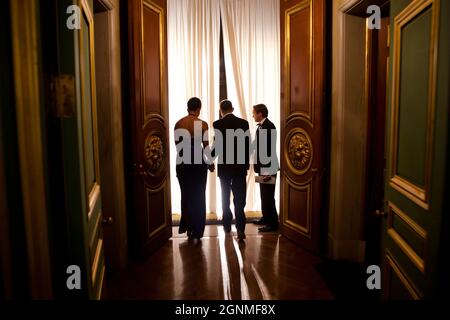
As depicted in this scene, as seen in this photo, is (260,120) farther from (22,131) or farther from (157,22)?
(22,131)

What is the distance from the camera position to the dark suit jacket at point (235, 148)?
340cm

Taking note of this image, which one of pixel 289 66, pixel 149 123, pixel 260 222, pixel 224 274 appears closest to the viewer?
pixel 224 274

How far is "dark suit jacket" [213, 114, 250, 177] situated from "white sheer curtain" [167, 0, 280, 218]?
3.30 feet

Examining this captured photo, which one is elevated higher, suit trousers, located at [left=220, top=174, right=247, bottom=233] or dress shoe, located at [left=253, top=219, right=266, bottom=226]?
suit trousers, located at [left=220, top=174, right=247, bottom=233]

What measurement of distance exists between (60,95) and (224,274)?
2153mm

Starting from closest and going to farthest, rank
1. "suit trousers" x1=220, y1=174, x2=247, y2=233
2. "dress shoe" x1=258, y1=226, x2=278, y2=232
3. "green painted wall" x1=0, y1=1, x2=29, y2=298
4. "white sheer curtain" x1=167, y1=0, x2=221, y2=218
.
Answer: "green painted wall" x1=0, y1=1, x2=29, y2=298 → "suit trousers" x1=220, y1=174, x2=247, y2=233 → "dress shoe" x1=258, y1=226, x2=278, y2=232 → "white sheer curtain" x1=167, y1=0, x2=221, y2=218

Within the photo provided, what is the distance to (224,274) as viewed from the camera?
2.82 meters

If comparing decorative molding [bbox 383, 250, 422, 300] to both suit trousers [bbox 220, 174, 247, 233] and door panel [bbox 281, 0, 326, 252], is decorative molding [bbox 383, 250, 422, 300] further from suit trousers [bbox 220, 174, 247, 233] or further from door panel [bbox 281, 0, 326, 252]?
suit trousers [bbox 220, 174, 247, 233]

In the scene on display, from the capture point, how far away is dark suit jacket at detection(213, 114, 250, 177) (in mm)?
3404

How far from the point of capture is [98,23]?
→ 2.63m

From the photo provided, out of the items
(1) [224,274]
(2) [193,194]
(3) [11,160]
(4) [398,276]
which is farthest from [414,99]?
(2) [193,194]

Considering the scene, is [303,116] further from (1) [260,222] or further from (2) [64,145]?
(2) [64,145]

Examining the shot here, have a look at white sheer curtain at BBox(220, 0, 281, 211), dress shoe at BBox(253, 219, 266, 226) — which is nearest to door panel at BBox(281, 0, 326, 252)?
dress shoe at BBox(253, 219, 266, 226)
